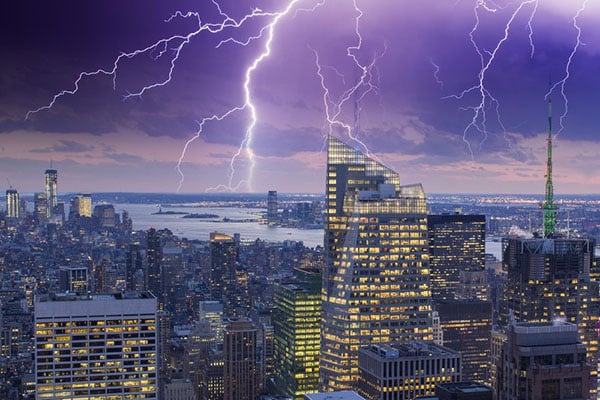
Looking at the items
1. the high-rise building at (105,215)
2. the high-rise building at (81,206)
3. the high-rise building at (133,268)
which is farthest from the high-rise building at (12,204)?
the high-rise building at (133,268)

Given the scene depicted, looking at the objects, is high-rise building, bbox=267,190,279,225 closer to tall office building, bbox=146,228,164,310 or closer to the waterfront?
the waterfront

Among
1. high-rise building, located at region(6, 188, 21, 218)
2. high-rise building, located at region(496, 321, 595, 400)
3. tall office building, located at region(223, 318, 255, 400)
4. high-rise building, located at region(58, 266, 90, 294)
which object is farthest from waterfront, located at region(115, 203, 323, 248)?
high-rise building, located at region(496, 321, 595, 400)

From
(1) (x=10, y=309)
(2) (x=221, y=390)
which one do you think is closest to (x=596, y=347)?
(2) (x=221, y=390)

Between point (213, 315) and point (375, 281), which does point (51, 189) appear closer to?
point (213, 315)

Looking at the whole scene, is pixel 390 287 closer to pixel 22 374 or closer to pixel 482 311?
pixel 482 311

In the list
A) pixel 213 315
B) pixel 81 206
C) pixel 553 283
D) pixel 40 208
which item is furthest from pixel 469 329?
pixel 40 208

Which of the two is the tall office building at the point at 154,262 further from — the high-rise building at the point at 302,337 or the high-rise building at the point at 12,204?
the high-rise building at the point at 302,337
